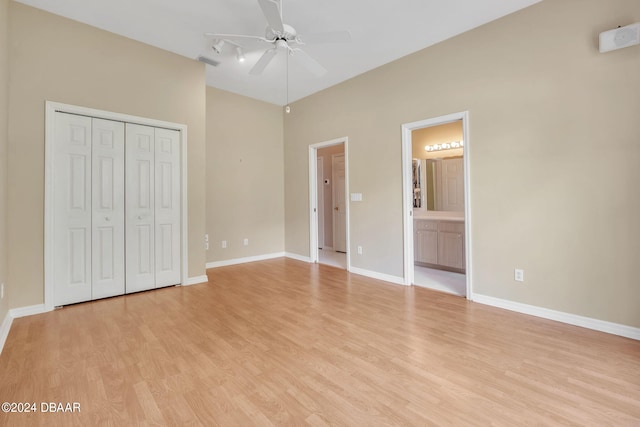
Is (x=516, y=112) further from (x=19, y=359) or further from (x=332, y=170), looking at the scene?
(x=19, y=359)

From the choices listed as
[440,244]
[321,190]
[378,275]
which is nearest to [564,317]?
[440,244]

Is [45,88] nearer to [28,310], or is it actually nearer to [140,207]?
[140,207]

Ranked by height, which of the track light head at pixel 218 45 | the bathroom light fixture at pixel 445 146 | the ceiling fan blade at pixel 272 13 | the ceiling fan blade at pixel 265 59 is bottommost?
the bathroom light fixture at pixel 445 146

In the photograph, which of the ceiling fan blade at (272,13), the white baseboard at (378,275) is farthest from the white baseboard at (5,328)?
the white baseboard at (378,275)

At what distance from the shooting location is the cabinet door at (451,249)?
4.32 m

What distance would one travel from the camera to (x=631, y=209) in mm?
2344

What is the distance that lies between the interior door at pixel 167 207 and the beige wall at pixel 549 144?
320cm

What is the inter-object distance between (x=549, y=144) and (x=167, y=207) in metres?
4.44

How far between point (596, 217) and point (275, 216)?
4769 millimetres

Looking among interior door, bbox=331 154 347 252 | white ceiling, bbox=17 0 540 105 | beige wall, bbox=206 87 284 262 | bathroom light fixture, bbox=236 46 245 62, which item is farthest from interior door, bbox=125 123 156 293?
interior door, bbox=331 154 347 252

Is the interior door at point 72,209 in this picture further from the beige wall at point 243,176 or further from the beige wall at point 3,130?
the beige wall at point 243,176

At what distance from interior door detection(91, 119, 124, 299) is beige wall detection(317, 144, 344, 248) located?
4.40m

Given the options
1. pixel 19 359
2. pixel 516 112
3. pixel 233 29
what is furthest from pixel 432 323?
pixel 233 29

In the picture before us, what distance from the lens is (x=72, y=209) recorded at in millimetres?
3111
